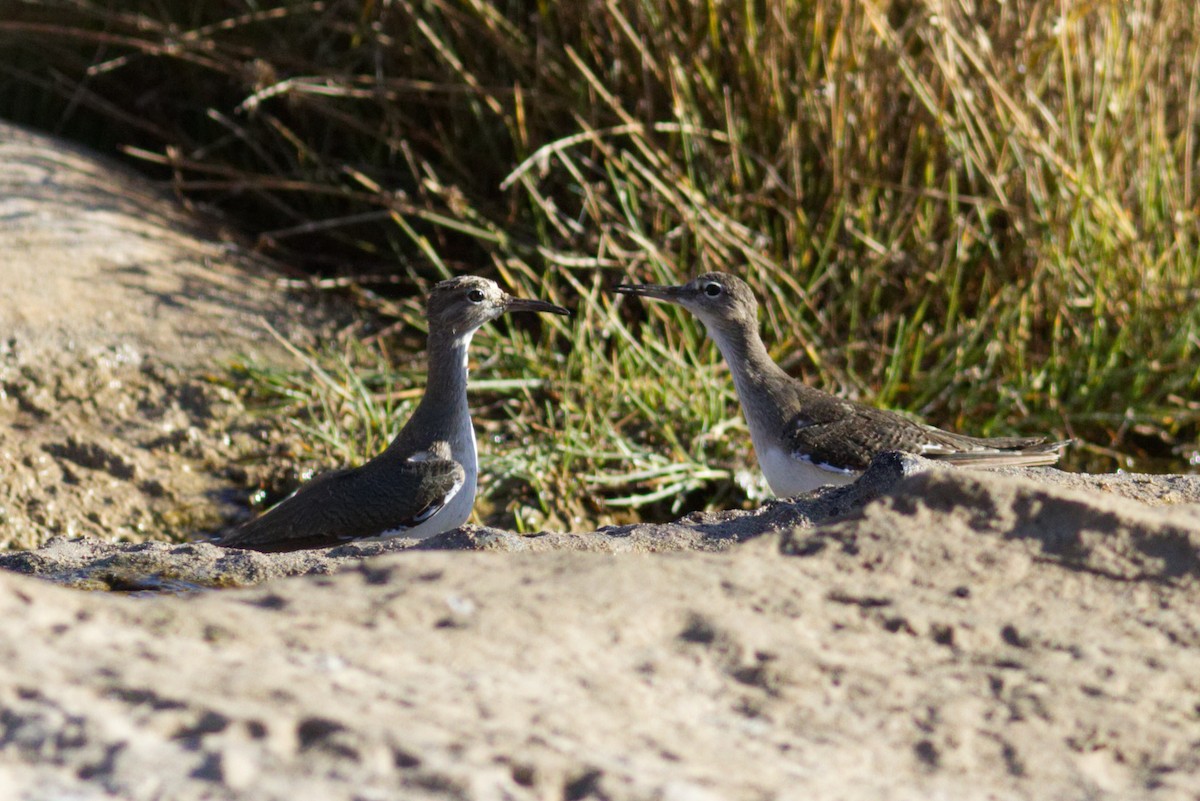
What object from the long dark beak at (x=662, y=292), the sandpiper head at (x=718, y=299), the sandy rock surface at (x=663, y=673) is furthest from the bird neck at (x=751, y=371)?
the sandy rock surface at (x=663, y=673)

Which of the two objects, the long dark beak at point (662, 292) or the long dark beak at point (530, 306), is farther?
the long dark beak at point (662, 292)

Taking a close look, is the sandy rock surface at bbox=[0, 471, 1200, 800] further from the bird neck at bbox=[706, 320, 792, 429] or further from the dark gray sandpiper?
the bird neck at bbox=[706, 320, 792, 429]

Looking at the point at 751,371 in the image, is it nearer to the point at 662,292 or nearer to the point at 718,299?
the point at 718,299

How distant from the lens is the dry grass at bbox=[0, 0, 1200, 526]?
6.00 m

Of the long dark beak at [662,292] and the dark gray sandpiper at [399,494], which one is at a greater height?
the long dark beak at [662,292]

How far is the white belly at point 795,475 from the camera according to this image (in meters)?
4.76

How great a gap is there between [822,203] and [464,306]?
2.13m

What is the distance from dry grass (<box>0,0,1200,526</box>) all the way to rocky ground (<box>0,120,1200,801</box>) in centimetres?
328

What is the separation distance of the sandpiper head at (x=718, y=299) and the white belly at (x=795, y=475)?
2.30ft

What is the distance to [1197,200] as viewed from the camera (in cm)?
673

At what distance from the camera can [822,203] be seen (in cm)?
643

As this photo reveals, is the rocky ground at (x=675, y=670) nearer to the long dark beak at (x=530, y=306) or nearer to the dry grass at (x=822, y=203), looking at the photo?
the long dark beak at (x=530, y=306)

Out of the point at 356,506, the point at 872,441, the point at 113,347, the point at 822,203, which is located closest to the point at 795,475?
the point at 872,441

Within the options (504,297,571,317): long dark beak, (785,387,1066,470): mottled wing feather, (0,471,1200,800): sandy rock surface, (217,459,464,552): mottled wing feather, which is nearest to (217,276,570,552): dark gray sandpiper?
(217,459,464,552): mottled wing feather
